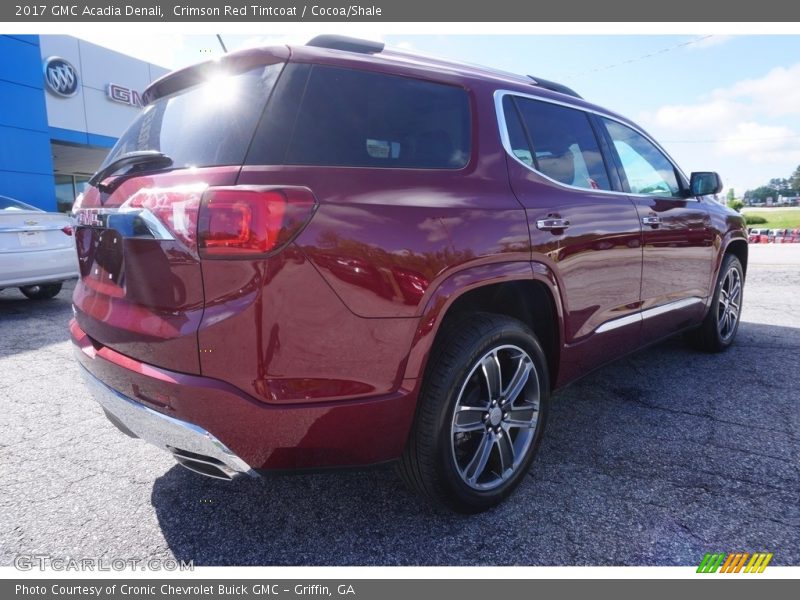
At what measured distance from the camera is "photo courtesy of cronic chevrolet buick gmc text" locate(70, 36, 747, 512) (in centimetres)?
167

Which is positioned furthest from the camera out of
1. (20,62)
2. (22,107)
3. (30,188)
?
(30,188)

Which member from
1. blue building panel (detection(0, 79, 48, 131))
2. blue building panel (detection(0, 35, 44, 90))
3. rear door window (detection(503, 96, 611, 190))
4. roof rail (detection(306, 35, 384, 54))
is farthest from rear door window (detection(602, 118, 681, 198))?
blue building panel (detection(0, 35, 44, 90))

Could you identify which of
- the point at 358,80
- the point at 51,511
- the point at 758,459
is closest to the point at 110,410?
the point at 51,511

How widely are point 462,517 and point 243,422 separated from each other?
106 cm

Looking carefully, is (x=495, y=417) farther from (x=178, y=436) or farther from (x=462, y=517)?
(x=178, y=436)

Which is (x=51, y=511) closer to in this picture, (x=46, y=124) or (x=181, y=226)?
(x=181, y=226)

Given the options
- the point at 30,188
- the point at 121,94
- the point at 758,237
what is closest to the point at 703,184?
the point at 30,188

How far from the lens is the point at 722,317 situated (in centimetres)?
448

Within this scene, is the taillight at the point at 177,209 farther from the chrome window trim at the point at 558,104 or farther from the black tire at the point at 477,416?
the chrome window trim at the point at 558,104

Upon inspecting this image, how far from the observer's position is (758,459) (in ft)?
8.67

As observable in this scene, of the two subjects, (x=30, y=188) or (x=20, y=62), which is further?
(x=30, y=188)

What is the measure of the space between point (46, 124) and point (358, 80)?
1600 centimetres

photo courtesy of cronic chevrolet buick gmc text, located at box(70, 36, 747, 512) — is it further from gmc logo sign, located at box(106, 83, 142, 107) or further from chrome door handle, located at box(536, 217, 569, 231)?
gmc logo sign, located at box(106, 83, 142, 107)

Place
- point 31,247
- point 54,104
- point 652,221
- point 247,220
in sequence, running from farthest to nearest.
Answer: point 54,104
point 31,247
point 652,221
point 247,220
